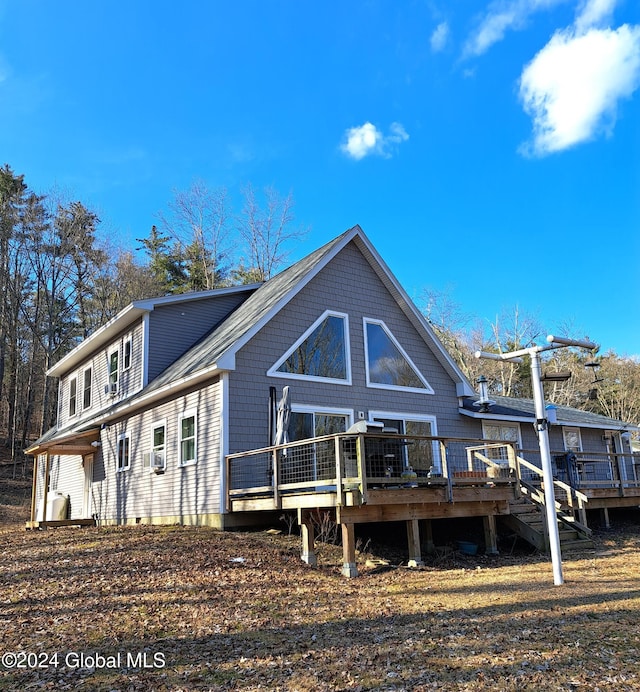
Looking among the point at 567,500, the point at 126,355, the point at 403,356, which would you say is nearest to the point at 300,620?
the point at 567,500

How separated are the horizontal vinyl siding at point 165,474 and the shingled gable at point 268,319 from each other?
0.57 meters

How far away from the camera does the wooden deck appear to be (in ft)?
29.9

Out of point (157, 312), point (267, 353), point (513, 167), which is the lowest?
point (267, 353)

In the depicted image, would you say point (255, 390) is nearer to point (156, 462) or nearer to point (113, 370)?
point (156, 462)

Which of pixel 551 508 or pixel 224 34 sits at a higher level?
pixel 224 34

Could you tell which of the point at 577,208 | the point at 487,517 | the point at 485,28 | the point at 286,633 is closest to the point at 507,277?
the point at 577,208

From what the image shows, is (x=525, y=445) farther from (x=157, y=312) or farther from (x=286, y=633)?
(x=286, y=633)

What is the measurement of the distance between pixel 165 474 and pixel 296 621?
8211 millimetres

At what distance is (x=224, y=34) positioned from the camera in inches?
653

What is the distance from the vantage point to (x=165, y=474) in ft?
45.9

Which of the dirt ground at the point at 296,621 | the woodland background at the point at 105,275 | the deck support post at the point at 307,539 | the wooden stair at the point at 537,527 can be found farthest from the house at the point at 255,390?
the woodland background at the point at 105,275

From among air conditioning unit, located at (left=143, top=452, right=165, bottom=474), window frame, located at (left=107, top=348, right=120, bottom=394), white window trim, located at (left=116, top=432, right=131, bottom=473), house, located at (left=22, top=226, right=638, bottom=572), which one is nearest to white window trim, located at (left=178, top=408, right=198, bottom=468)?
house, located at (left=22, top=226, right=638, bottom=572)

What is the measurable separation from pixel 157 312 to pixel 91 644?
443 inches

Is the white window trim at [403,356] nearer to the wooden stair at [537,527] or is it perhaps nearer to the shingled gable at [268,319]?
the shingled gable at [268,319]
